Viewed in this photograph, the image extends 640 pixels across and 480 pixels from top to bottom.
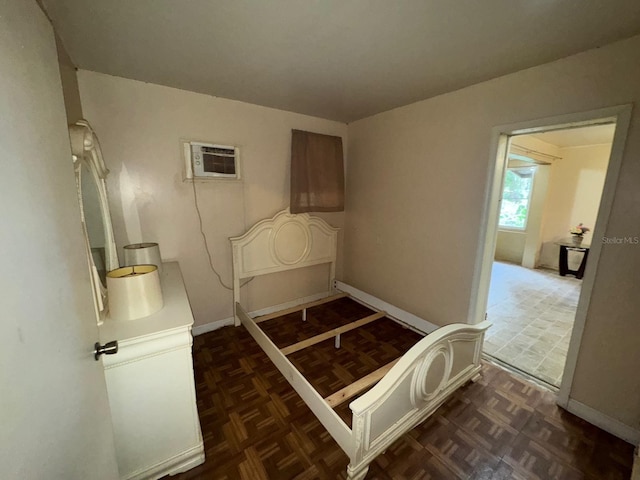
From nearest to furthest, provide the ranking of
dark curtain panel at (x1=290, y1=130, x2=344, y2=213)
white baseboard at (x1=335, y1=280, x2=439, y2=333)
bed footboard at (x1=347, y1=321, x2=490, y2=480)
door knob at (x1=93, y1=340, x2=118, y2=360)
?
door knob at (x1=93, y1=340, x2=118, y2=360), bed footboard at (x1=347, y1=321, x2=490, y2=480), white baseboard at (x1=335, y1=280, x2=439, y2=333), dark curtain panel at (x1=290, y1=130, x2=344, y2=213)

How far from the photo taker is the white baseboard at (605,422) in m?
1.58

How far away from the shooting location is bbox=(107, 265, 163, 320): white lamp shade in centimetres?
128

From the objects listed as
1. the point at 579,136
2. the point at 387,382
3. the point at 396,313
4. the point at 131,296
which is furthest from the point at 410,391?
the point at 579,136

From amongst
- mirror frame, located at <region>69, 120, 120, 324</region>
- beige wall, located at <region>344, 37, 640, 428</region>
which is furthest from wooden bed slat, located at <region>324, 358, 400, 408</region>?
mirror frame, located at <region>69, 120, 120, 324</region>

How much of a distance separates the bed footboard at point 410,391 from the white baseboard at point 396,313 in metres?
0.58

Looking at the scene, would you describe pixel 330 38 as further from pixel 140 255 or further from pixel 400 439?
pixel 400 439

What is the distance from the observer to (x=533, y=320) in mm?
3080

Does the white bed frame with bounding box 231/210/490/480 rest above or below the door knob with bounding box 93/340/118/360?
below

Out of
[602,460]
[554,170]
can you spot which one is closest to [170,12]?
[602,460]

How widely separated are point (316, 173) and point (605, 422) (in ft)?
A: 9.99

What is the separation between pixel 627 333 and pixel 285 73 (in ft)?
9.23

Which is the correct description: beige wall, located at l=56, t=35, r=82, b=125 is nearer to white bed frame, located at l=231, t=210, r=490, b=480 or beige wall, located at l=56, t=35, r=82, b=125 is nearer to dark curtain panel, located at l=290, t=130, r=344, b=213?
white bed frame, located at l=231, t=210, r=490, b=480

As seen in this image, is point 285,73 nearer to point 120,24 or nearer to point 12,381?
point 120,24

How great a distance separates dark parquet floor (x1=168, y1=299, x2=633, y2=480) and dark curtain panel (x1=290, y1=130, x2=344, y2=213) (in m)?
1.65
